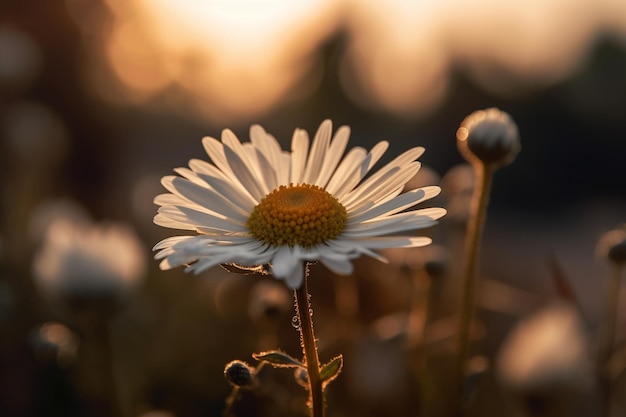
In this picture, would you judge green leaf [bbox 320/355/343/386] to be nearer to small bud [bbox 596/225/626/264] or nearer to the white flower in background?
small bud [bbox 596/225/626/264]

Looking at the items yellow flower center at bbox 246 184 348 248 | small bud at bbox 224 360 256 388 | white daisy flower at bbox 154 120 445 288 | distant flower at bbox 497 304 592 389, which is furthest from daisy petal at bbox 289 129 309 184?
distant flower at bbox 497 304 592 389

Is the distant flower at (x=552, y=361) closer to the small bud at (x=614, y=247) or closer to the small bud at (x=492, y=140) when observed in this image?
the small bud at (x=614, y=247)

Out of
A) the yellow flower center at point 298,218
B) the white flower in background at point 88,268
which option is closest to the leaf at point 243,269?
the yellow flower center at point 298,218

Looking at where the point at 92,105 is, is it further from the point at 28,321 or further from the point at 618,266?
the point at 618,266

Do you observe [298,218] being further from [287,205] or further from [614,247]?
[614,247]

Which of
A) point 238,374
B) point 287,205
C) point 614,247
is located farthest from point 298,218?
point 614,247
